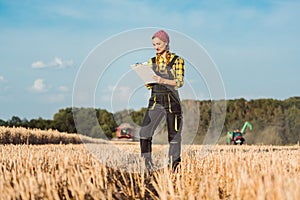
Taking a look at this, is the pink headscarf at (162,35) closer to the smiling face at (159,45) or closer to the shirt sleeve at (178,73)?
the smiling face at (159,45)

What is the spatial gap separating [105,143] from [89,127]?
91 cm

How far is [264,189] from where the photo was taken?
3496mm

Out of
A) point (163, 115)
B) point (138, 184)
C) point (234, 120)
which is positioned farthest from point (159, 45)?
point (234, 120)

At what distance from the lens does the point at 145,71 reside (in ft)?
20.0

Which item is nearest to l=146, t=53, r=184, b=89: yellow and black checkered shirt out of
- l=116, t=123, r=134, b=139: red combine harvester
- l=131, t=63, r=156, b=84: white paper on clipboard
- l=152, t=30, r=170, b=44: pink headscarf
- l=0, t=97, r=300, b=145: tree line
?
l=131, t=63, r=156, b=84: white paper on clipboard

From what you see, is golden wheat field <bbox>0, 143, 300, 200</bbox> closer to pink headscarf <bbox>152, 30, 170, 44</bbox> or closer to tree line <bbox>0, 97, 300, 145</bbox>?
tree line <bbox>0, 97, 300, 145</bbox>

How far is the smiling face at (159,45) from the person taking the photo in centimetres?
611

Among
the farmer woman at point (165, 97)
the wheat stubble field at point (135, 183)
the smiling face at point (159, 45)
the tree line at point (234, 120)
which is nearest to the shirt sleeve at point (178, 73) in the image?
the farmer woman at point (165, 97)

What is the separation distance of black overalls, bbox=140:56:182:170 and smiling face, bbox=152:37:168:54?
0.61 feet

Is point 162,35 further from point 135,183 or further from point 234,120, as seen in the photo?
point 234,120

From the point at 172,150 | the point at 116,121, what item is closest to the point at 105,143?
the point at 116,121

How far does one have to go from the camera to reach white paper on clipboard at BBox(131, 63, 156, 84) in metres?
6.07

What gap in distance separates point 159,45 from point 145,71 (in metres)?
0.40

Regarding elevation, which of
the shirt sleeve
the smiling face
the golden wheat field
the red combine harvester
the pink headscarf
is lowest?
the golden wheat field
